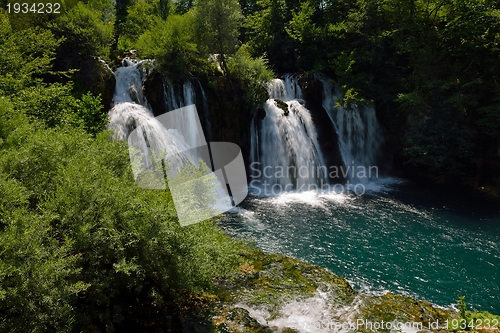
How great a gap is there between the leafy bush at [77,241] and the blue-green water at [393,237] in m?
7.00

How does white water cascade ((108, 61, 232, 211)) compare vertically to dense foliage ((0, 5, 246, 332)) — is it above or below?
above

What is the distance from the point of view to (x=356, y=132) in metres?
23.6

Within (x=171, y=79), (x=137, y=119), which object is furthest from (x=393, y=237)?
(x=171, y=79)

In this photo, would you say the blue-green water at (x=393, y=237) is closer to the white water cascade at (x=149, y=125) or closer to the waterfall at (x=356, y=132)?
the white water cascade at (x=149, y=125)

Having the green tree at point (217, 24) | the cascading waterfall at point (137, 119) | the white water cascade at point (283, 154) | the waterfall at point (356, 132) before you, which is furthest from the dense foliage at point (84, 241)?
the waterfall at point (356, 132)

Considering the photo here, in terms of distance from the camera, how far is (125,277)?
5.77 metres

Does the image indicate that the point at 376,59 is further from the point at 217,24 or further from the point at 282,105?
the point at 217,24

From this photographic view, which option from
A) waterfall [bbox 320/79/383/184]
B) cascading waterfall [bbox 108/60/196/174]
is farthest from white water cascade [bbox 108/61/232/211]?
waterfall [bbox 320/79/383/184]

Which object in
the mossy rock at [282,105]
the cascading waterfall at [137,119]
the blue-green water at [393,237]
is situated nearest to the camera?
the blue-green water at [393,237]

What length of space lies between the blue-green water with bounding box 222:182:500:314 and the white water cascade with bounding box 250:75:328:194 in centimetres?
145

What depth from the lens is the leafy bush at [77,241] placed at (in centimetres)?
438

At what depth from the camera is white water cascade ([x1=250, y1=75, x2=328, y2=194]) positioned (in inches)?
820

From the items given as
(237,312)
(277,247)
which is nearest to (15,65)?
(237,312)

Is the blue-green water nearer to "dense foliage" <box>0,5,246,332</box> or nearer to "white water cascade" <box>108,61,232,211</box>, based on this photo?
"white water cascade" <box>108,61,232,211</box>
